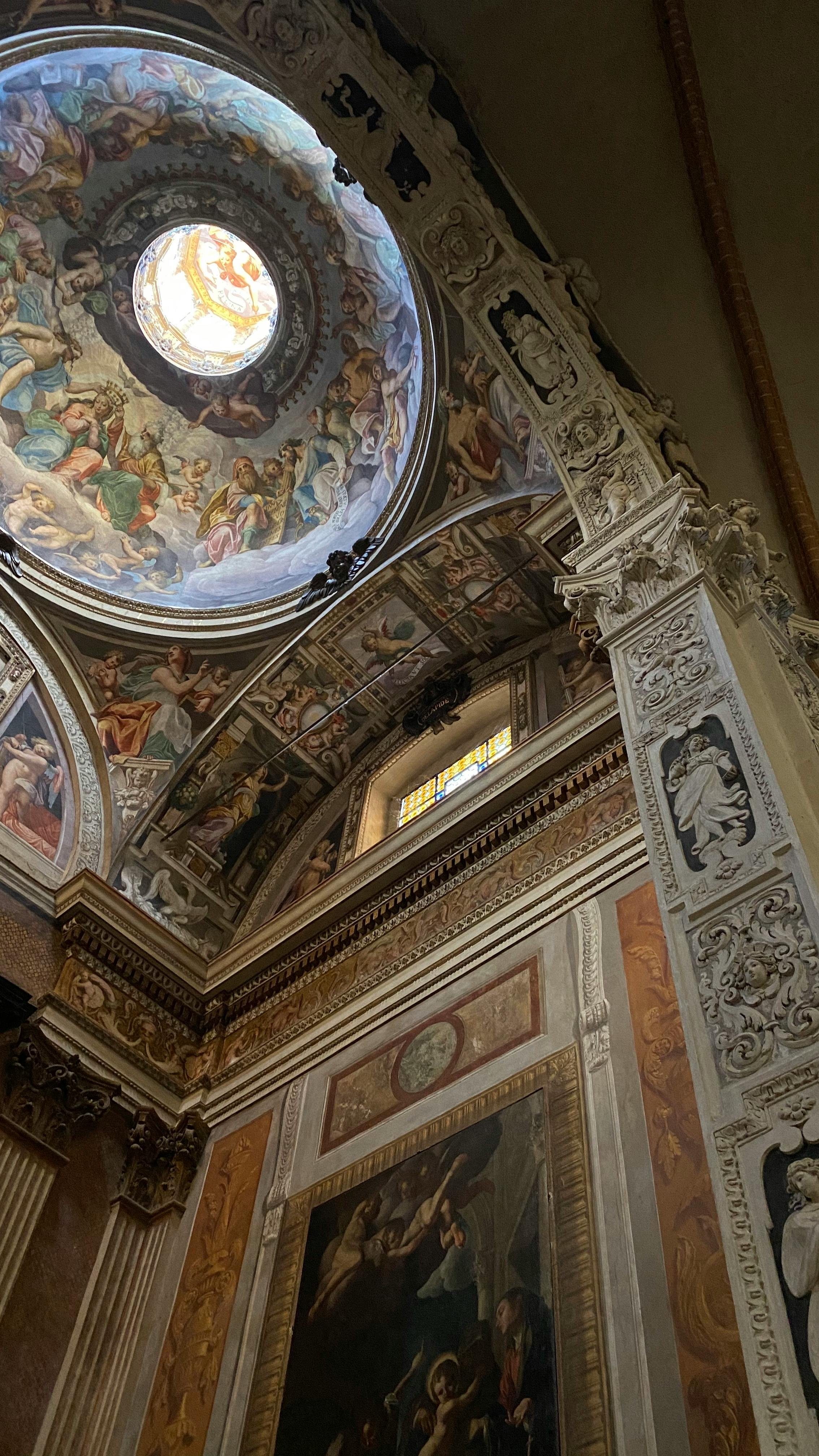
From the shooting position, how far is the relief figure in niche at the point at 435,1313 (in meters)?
5.63

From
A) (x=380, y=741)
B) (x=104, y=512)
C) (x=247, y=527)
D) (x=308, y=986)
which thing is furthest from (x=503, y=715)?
(x=104, y=512)

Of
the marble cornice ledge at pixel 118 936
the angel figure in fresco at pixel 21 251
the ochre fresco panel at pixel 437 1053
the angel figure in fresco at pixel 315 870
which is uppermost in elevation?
the angel figure in fresco at pixel 21 251

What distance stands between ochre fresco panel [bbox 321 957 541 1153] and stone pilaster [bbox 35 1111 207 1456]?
167 centimetres

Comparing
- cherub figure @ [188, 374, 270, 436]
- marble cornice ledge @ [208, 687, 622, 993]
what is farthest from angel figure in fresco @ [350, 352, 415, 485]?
marble cornice ledge @ [208, 687, 622, 993]

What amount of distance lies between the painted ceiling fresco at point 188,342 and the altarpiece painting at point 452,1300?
6904 millimetres

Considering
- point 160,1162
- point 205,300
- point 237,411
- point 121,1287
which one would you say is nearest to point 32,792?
point 160,1162

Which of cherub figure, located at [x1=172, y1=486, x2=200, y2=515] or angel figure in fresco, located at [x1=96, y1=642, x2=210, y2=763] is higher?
cherub figure, located at [x1=172, y1=486, x2=200, y2=515]

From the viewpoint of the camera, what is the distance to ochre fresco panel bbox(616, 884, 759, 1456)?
15.7ft

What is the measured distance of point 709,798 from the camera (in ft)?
14.2

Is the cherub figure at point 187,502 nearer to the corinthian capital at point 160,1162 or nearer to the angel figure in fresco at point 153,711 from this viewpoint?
the angel figure in fresco at point 153,711

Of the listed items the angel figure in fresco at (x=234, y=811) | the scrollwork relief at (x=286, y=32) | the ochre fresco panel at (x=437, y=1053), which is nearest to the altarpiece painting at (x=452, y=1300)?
the ochre fresco panel at (x=437, y=1053)

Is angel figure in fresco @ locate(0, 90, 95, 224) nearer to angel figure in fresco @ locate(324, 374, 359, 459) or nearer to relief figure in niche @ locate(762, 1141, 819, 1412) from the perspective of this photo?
angel figure in fresco @ locate(324, 374, 359, 459)

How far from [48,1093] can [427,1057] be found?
314 centimetres

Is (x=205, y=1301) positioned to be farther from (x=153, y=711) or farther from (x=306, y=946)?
(x=153, y=711)
